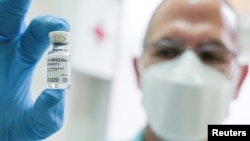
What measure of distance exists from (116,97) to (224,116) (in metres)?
0.48

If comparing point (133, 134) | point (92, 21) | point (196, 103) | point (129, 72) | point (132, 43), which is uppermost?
point (92, 21)

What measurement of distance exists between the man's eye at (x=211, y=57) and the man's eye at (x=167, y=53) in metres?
0.08

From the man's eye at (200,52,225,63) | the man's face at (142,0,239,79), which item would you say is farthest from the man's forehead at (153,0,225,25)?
the man's eye at (200,52,225,63)

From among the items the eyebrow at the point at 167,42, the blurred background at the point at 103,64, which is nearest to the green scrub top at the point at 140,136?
the blurred background at the point at 103,64

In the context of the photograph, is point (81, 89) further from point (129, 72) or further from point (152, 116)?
point (152, 116)

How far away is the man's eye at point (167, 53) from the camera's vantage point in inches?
38.7

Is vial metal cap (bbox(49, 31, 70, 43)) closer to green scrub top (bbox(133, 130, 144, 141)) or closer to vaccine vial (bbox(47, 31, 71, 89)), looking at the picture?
vaccine vial (bbox(47, 31, 71, 89))

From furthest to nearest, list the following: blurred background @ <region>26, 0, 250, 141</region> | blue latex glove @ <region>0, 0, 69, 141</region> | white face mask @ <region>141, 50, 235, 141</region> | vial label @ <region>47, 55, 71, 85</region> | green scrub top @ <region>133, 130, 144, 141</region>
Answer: blurred background @ <region>26, 0, 250, 141</region>, green scrub top @ <region>133, 130, 144, 141</region>, white face mask @ <region>141, 50, 235, 141</region>, blue latex glove @ <region>0, 0, 69, 141</region>, vial label @ <region>47, 55, 71, 85</region>

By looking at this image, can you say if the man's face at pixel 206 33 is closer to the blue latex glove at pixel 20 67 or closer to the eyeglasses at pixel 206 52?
the eyeglasses at pixel 206 52

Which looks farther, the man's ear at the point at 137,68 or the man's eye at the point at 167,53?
the man's ear at the point at 137,68

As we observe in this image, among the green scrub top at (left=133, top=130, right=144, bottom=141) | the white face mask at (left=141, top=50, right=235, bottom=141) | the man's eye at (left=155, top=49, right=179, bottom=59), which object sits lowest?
the green scrub top at (left=133, top=130, right=144, bottom=141)

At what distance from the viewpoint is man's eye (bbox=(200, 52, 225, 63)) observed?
3.15 feet

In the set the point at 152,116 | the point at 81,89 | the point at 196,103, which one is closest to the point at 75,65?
the point at 81,89

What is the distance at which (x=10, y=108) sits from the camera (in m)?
0.79
